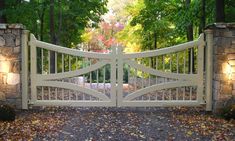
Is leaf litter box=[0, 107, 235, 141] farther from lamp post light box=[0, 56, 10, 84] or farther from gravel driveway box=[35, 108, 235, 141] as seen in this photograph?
lamp post light box=[0, 56, 10, 84]

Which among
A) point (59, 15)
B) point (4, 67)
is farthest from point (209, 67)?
point (59, 15)

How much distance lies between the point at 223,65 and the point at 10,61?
3.96 m

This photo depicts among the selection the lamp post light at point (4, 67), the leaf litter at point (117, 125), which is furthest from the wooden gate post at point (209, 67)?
the lamp post light at point (4, 67)

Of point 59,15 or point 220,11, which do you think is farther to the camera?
point 59,15

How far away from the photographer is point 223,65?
6293 mm

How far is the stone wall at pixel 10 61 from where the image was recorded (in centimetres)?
638

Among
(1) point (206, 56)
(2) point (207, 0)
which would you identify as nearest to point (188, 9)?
(2) point (207, 0)

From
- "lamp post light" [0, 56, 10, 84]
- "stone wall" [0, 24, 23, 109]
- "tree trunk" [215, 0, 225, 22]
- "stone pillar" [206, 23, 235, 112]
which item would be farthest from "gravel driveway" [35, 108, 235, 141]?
"tree trunk" [215, 0, 225, 22]

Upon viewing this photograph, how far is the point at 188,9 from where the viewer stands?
10.1m

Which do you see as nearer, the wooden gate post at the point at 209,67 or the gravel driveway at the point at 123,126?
the gravel driveway at the point at 123,126

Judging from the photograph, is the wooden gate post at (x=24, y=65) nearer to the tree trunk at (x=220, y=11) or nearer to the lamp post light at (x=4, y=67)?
the lamp post light at (x=4, y=67)

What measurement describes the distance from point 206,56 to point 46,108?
11.0 feet

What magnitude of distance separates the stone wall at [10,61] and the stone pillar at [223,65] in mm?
3650

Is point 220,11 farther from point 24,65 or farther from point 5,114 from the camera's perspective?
point 5,114
